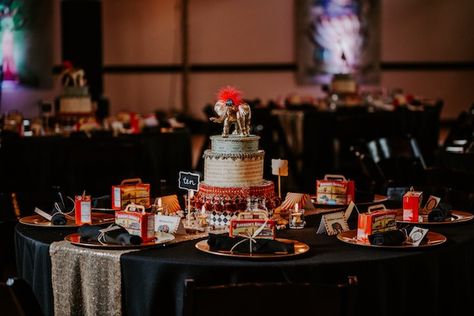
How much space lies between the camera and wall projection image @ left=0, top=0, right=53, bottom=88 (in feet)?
43.2

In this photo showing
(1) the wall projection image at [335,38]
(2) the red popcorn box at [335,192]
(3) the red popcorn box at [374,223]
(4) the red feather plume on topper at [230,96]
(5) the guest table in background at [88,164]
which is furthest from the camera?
(1) the wall projection image at [335,38]

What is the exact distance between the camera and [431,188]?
450 centimetres

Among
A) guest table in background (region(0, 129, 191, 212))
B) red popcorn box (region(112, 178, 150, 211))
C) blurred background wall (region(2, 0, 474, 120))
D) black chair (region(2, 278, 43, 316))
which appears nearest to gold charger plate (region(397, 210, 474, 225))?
red popcorn box (region(112, 178, 150, 211))

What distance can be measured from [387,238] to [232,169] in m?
0.75

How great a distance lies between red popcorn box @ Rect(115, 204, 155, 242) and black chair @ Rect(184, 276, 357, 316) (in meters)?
0.68

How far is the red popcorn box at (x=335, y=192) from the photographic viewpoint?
418 cm

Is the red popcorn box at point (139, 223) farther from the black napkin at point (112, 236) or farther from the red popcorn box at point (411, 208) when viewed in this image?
the red popcorn box at point (411, 208)

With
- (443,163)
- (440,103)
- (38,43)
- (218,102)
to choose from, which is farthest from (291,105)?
(218,102)

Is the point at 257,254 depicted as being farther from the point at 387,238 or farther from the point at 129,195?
the point at 129,195

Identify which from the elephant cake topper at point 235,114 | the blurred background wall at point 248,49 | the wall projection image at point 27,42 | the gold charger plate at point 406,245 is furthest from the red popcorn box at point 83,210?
the blurred background wall at point 248,49

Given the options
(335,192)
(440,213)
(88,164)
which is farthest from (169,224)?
(88,164)

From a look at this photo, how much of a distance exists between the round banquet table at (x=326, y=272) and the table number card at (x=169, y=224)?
163mm

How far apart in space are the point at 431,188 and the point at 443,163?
1.86 metres

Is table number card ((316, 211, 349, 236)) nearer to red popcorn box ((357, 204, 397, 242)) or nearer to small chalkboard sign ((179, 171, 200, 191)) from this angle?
red popcorn box ((357, 204, 397, 242))
